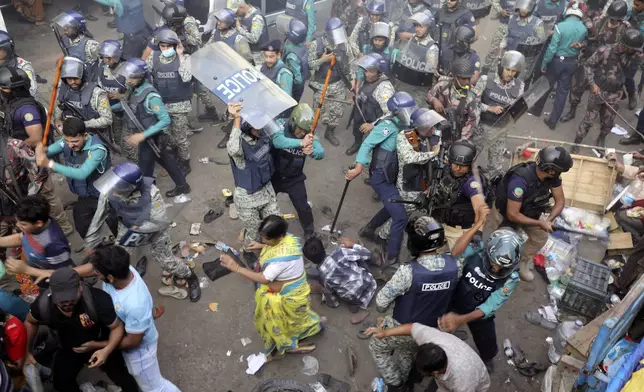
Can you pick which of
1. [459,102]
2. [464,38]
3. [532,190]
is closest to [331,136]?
[459,102]

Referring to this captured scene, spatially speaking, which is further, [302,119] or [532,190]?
[302,119]

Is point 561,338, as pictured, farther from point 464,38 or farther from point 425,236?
point 464,38

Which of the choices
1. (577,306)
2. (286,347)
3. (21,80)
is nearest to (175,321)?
(286,347)

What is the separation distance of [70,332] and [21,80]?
10.8 feet

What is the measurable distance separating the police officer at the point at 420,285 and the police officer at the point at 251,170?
187 centimetres

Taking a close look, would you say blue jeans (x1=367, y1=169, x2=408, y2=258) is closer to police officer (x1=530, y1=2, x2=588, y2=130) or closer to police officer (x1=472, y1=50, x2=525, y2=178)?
police officer (x1=472, y1=50, x2=525, y2=178)

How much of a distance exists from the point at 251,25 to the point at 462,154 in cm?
480

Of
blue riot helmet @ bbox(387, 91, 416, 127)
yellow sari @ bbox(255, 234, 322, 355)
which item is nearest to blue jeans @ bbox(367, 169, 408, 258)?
blue riot helmet @ bbox(387, 91, 416, 127)

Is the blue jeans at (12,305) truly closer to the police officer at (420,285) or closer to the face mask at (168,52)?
the police officer at (420,285)

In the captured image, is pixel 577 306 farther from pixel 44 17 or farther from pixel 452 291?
pixel 44 17

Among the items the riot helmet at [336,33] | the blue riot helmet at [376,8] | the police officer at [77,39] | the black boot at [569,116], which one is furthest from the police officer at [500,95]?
the police officer at [77,39]

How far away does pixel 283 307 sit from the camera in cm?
456

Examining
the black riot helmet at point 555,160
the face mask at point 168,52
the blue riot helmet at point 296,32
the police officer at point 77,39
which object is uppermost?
the black riot helmet at point 555,160

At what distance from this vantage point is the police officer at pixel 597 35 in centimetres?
805
